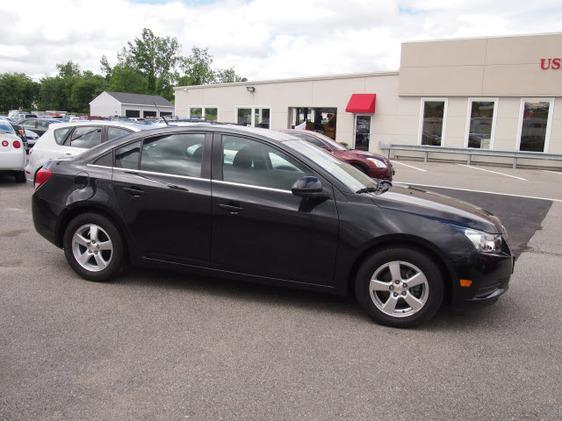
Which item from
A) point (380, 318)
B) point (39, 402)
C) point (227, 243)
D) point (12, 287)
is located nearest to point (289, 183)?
point (227, 243)

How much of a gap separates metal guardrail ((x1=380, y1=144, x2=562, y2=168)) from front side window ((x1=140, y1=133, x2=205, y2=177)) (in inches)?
734

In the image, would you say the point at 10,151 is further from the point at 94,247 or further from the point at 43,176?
the point at 94,247

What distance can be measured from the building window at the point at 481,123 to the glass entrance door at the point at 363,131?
4659 mm

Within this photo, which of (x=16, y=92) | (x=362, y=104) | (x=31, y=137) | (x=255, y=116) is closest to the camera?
(x=31, y=137)

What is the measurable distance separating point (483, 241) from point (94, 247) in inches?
139

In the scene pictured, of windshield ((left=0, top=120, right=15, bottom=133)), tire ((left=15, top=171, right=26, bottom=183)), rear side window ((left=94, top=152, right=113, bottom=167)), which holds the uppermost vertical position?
windshield ((left=0, top=120, right=15, bottom=133))

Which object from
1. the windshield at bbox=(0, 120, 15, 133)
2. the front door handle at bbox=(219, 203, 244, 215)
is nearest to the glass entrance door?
the windshield at bbox=(0, 120, 15, 133)

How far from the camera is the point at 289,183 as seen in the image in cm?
445

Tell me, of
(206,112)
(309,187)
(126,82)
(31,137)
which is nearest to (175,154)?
(309,187)

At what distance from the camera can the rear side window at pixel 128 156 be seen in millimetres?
4957

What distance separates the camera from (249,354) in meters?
3.65

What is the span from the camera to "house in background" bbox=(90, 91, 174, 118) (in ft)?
210

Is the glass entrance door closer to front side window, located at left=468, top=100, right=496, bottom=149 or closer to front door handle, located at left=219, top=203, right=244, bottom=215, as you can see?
front side window, located at left=468, top=100, right=496, bottom=149

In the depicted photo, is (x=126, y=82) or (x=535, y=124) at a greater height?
(x=126, y=82)
